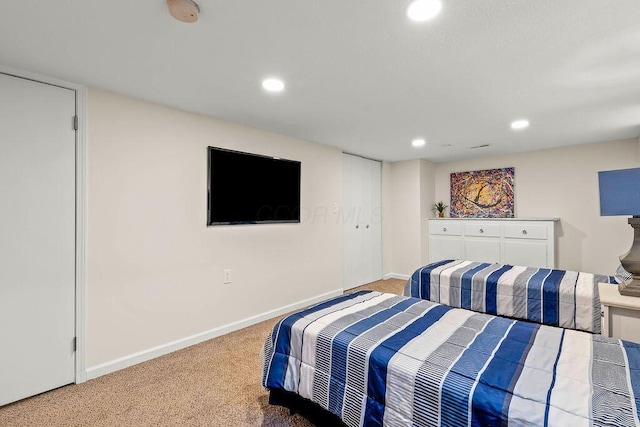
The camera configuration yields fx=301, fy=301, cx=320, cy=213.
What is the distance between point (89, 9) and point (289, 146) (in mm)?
2339

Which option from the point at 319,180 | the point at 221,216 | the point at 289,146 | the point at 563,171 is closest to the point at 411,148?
the point at 319,180

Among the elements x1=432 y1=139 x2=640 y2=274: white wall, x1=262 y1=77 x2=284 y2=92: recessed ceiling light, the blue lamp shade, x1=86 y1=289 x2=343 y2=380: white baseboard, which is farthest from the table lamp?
x1=86 y1=289 x2=343 y2=380: white baseboard

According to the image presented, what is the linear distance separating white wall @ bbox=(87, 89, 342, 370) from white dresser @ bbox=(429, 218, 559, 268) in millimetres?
2684

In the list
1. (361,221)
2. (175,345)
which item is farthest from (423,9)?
(361,221)

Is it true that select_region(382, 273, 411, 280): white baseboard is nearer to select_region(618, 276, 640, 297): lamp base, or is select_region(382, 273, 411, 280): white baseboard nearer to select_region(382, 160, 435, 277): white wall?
select_region(382, 160, 435, 277): white wall

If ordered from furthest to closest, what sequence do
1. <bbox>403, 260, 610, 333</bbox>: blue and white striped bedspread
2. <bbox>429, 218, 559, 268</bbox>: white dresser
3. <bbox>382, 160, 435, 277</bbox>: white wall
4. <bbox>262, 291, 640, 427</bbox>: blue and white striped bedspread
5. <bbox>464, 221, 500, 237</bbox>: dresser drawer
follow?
<bbox>382, 160, 435, 277</bbox>: white wall, <bbox>464, 221, 500, 237</bbox>: dresser drawer, <bbox>429, 218, 559, 268</bbox>: white dresser, <bbox>403, 260, 610, 333</bbox>: blue and white striped bedspread, <bbox>262, 291, 640, 427</bbox>: blue and white striped bedspread

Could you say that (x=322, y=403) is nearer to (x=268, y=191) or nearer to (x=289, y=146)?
(x=268, y=191)

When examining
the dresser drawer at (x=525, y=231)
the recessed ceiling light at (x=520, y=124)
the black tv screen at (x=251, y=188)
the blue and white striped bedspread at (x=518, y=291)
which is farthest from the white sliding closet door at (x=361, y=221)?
the recessed ceiling light at (x=520, y=124)

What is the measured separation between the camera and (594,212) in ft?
12.8

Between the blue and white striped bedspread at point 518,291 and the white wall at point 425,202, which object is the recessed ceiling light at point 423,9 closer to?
the blue and white striped bedspread at point 518,291

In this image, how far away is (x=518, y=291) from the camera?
270cm

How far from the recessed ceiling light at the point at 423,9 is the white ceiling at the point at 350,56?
4 centimetres

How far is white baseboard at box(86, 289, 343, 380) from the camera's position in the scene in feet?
7.36

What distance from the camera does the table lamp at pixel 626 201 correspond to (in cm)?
171
